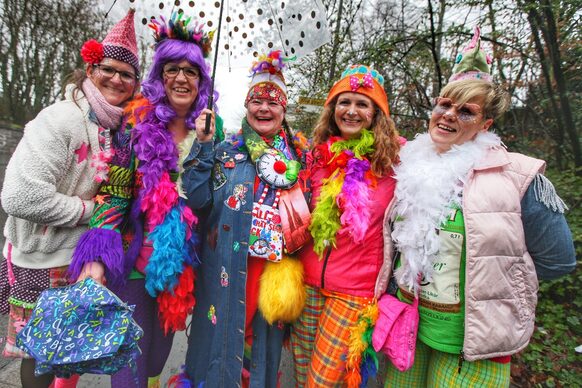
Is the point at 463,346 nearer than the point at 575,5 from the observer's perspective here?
Yes

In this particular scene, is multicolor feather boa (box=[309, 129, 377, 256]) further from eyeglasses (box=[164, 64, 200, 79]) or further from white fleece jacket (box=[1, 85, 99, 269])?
white fleece jacket (box=[1, 85, 99, 269])

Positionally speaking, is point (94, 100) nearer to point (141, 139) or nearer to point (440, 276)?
point (141, 139)

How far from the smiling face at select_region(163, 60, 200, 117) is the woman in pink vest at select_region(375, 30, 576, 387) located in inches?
53.5

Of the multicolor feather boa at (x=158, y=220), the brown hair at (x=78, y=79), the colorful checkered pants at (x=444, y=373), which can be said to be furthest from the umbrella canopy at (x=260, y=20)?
the colorful checkered pants at (x=444, y=373)

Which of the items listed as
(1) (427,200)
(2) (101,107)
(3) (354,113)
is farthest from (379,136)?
(2) (101,107)

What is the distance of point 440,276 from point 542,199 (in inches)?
22.7

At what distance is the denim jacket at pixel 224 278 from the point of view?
73.7 inches

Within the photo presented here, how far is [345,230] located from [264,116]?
0.89m

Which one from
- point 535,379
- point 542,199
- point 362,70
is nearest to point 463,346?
point 542,199

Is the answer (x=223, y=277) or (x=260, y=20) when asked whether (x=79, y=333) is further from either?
(x=260, y=20)

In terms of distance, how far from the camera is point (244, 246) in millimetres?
1871

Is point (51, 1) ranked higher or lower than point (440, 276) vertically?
higher

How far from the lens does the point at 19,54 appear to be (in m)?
7.27

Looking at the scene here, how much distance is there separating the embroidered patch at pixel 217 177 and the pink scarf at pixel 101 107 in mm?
614
